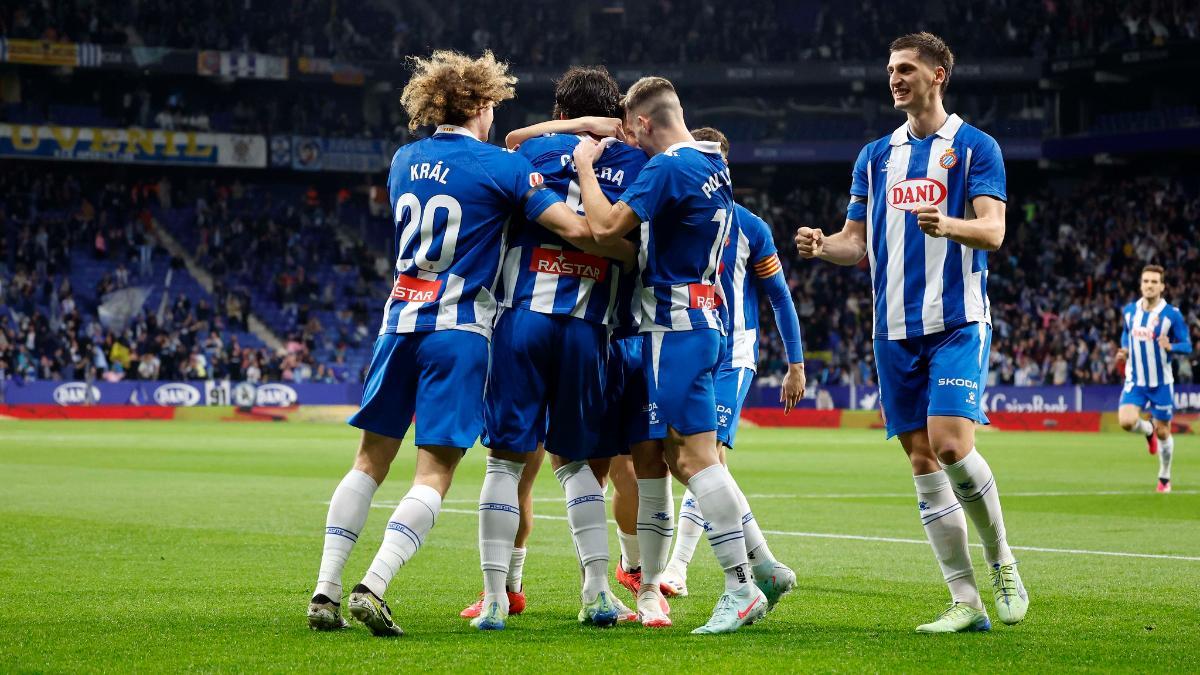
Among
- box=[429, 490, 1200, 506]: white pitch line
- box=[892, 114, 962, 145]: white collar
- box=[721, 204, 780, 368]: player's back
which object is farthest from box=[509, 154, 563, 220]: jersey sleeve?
box=[429, 490, 1200, 506]: white pitch line

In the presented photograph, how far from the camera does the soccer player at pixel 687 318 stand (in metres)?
6.55

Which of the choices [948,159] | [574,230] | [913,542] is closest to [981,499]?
[948,159]

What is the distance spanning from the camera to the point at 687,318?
662 centimetres

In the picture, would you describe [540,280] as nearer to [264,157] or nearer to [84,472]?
[84,472]

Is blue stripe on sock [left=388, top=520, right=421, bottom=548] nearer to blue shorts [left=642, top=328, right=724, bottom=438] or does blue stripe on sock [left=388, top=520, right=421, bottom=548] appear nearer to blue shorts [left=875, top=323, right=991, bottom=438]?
blue shorts [left=642, top=328, right=724, bottom=438]

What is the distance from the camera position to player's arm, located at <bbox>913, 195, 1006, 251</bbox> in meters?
6.35

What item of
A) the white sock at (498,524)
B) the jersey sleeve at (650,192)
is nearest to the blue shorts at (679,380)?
the jersey sleeve at (650,192)

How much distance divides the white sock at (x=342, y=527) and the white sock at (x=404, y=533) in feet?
0.73

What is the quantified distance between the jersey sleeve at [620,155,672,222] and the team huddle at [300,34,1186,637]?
1cm

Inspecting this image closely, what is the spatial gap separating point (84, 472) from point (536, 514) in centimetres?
828

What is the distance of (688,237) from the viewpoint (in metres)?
6.67

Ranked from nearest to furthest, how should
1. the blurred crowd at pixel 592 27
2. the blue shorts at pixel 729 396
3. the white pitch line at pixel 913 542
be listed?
1. the blue shorts at pixel 729 396
2. the white pitch line at pixel 913 542
3. the blurred crowd at pixel 592 27

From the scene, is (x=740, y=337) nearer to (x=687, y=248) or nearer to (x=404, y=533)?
(x=687, y=248)

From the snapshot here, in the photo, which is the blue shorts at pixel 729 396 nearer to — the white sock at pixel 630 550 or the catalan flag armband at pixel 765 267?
the catalan flag armband at pixel 765 267
